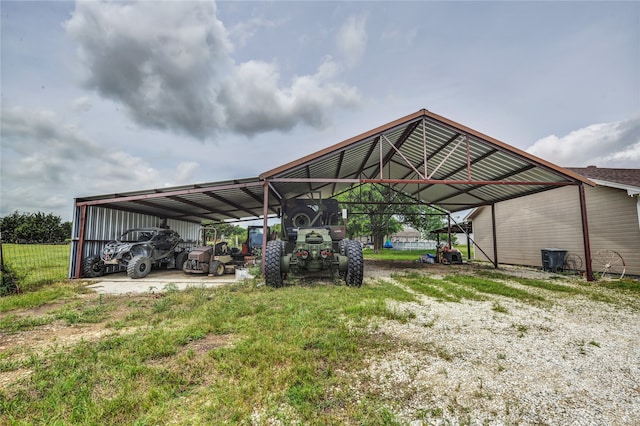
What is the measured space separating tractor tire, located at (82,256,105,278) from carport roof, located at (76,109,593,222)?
211 centimetres

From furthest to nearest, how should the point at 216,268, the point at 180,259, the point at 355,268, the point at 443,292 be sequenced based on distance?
the point at 180,259 < the point at 216,268 < the point at 355,268 < the point at 443,292

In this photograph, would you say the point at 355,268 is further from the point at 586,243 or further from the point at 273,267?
the point at 586,243

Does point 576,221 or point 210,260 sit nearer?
point 210,260

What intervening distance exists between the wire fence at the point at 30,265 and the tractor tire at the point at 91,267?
0.57m

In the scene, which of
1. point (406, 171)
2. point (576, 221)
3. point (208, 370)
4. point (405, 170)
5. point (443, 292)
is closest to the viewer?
point (208, 370)

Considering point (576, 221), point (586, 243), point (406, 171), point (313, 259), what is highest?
point (406, 171)

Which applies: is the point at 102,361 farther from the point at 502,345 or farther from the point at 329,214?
the point at 329,214

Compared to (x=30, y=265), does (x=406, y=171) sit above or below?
above

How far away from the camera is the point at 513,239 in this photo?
15.4 meters

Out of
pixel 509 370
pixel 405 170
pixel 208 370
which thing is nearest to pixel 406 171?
pixel 405 170

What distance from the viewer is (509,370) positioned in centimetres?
284

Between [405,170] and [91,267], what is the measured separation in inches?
623

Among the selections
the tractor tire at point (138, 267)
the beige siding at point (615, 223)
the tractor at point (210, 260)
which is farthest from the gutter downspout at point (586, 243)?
the tractor tire at point (138, 267)

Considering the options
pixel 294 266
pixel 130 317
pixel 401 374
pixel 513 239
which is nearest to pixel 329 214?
pixel 294 266
